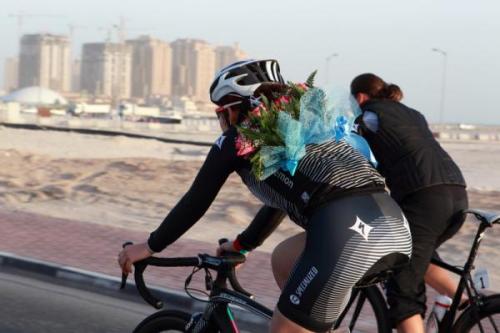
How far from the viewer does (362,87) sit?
4.53 m

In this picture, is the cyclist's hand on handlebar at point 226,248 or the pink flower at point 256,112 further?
the cyclist's hand on handlebar at point 226,248

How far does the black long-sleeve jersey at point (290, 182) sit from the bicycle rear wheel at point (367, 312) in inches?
44.5

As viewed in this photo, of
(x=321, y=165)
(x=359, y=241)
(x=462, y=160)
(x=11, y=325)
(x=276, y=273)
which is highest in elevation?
(x=321, y=165)

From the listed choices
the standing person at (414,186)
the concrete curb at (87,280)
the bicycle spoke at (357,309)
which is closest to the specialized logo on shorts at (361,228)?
the standing person at (414,186)

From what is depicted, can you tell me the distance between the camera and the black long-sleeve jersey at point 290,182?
329cm

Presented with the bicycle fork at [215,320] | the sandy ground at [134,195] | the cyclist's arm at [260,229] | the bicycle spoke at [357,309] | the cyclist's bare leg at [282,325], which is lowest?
the sandy ground at [134,195]

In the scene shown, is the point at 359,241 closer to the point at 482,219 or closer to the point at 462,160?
the point at 482,219

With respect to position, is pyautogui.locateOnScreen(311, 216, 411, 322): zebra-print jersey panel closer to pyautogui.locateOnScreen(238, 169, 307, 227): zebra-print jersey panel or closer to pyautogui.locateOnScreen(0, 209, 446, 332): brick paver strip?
pyautogui.locateOnScreen(238, 169, 307, 227): zebra-print jersey panel

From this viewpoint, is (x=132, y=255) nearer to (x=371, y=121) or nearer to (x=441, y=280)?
(x=371, y=121)

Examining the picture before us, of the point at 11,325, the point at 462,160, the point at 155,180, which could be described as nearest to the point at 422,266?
the point at 11,325

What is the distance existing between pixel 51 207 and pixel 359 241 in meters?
12.9

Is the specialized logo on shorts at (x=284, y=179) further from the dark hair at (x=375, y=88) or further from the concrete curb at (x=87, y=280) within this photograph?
the concrete curb at (x=87, y=280)

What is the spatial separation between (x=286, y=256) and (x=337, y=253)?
2.22 feet

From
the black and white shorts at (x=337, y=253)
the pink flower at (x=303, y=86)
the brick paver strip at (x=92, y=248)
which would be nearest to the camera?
the black and white shorts at (x=337, y=253)
